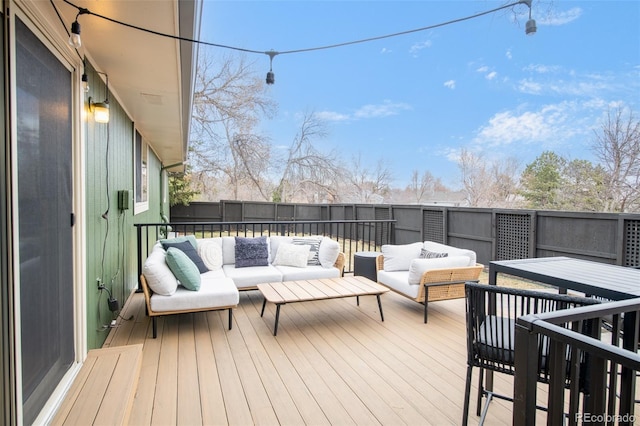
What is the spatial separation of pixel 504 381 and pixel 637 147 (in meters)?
11.8

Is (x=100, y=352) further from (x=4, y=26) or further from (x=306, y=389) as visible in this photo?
(x=4, y=26)

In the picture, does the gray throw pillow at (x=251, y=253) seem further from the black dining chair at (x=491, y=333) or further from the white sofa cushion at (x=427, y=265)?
the black dining chair at (x=491, y=333)

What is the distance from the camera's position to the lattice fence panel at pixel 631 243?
4.04 meters

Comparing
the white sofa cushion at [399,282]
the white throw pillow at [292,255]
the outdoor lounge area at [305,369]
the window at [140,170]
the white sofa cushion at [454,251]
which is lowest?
the outdoor lounge area at [305,369]

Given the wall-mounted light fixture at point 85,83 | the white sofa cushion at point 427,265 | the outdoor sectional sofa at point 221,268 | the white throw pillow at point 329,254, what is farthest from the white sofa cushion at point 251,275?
the wall-mounted light fixture at point 85,83

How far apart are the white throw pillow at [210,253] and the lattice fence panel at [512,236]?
4.61 meters

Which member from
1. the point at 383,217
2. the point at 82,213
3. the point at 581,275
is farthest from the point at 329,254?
the point at 383,217

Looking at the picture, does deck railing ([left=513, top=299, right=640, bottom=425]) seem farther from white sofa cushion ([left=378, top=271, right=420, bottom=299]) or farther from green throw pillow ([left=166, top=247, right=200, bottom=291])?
green throw pillow ([left=166, top=247, right=200, bottom=291])

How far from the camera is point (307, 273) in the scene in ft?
14.7

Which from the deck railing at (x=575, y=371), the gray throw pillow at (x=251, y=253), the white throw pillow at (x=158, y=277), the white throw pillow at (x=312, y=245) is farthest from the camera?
the white throw pillow at (x=312, y=245)

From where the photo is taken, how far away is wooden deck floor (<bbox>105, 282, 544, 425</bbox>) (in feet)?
7.03

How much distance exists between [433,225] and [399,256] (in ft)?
10.1

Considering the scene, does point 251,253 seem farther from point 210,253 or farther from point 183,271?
point 183,271

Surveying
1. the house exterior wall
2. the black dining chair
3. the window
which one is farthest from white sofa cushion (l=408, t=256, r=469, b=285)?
the window
